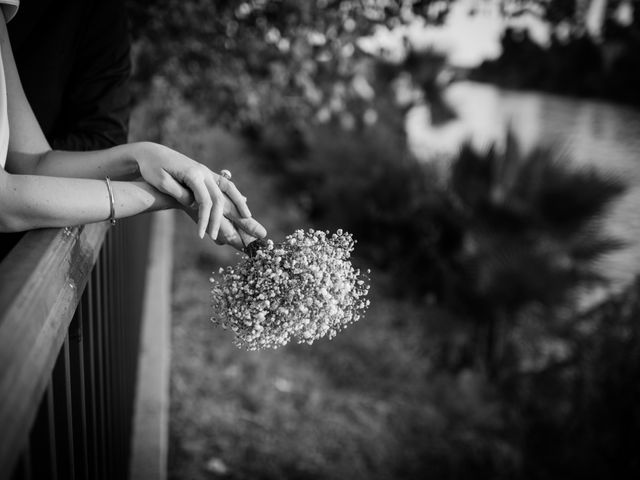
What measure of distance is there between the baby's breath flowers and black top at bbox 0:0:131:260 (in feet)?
2.56

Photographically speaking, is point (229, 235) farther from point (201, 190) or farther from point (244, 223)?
point (201, 190)

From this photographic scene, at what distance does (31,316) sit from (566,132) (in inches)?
763

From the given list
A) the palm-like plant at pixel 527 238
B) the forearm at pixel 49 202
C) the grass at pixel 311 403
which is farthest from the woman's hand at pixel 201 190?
the palm-like plant at pixel 527 238

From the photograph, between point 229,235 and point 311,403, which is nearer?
point 229,235

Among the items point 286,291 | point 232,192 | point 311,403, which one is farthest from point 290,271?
point 311,403

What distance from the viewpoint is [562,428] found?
4.41 meters

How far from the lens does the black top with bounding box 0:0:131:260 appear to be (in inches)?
71.3

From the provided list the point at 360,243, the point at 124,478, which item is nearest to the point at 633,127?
the point at 360,243

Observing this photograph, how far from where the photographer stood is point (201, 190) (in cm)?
149

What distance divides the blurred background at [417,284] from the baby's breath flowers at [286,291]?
188 centimetres

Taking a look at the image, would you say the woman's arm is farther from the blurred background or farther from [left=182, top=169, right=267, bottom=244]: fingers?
the blurred background

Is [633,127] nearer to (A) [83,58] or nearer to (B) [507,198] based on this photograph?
(B) [507,198]

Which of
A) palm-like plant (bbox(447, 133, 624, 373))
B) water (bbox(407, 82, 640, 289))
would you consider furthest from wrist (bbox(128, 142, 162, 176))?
water (bbox(407, 82, 640, 289))

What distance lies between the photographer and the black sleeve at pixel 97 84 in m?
1.89
